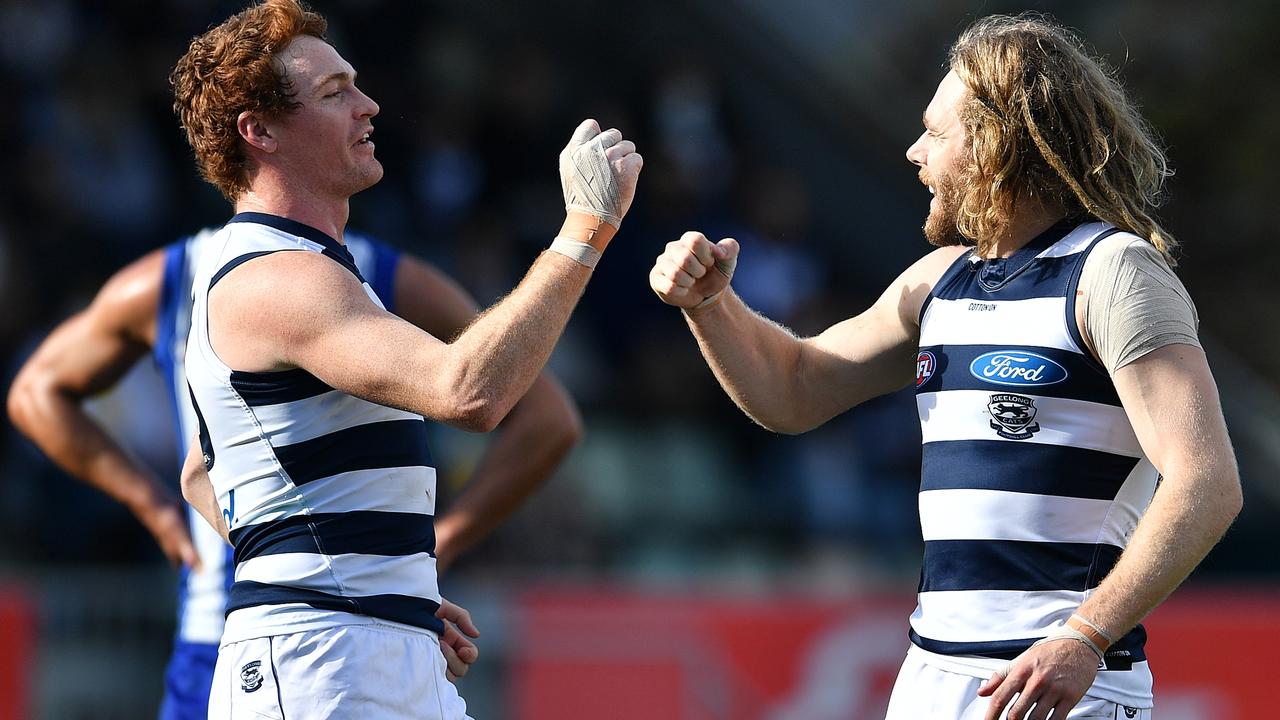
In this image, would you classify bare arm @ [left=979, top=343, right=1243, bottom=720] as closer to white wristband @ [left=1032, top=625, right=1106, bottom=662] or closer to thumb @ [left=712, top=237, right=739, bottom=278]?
white wristband @ [left=1032, top=625, right=1106, bottom=662]

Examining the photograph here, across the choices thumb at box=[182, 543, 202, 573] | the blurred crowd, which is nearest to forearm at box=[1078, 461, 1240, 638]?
thumb at box=[182, 543, 202, 573]

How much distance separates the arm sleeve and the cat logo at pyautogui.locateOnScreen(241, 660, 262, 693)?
6.63ft

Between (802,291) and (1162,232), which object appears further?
(802,291)

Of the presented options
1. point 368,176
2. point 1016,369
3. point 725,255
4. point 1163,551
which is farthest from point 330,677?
point 1163,551

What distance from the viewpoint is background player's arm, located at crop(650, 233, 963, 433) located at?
13.4 ft

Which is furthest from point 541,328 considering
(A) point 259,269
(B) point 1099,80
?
(B) point 1099,80

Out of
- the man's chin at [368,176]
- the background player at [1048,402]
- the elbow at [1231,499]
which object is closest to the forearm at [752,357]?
the background player at [1048,402]

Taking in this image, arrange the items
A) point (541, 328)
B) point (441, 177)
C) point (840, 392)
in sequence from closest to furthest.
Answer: point (541, 328) < point (840, 392) < point (441, 177)

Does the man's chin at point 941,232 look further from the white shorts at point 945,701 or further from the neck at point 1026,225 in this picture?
the white shorts at point 945,701

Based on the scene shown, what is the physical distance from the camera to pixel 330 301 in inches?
134

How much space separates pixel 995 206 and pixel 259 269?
1752 mm

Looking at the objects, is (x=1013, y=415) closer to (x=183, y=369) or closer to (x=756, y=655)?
(x=183, y=369)

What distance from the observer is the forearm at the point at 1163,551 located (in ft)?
10.8

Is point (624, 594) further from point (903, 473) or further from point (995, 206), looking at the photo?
point (995, 206)
